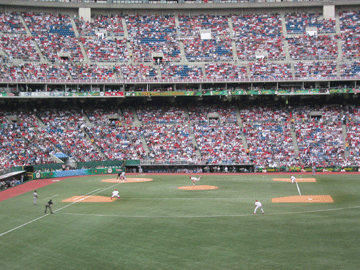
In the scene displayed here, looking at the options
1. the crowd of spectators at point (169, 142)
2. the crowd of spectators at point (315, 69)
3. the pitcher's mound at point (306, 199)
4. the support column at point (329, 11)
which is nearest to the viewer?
the pitcher's mound at point (306, 199)

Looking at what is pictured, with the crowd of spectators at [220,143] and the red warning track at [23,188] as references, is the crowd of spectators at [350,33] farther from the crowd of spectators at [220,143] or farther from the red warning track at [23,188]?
the red warning track at [23,188]

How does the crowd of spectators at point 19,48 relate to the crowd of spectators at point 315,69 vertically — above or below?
above

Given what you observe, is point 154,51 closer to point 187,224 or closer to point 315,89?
point 315,89

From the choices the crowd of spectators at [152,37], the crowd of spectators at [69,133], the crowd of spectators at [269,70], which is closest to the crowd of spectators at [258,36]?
the crowd of spectators at [269,70]

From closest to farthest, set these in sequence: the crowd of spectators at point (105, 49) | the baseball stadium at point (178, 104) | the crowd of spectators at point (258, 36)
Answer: the baseball stadium at point (178, 104)
the crowd of spectators at point (105, 49)
the crowd of spectators at point (258, 36)

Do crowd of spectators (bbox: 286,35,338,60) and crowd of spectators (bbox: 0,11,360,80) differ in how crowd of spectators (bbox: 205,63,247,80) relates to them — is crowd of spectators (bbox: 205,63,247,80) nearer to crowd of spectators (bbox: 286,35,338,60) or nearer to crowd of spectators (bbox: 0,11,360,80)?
crowd of spectators (bbox: 0,11,360,80)
